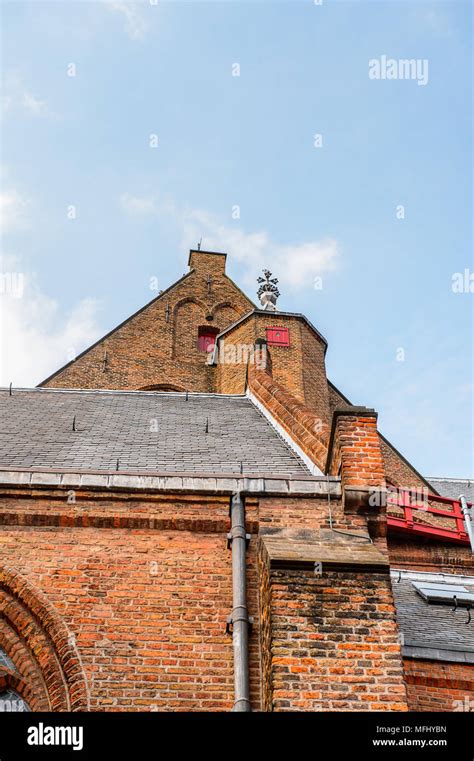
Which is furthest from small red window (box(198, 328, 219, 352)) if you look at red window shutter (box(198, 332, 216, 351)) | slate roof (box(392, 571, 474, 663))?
slate roof (box(392, 571, 474, 663))

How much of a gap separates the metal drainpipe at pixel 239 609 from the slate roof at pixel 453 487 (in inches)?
463

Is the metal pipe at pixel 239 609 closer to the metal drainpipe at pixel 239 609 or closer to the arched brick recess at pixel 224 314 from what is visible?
the metal drainpipe at pixel 239 609

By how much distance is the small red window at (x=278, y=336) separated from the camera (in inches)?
725

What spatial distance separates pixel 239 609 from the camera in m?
7.69

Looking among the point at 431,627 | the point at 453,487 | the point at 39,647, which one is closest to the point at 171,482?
the point at 39,647

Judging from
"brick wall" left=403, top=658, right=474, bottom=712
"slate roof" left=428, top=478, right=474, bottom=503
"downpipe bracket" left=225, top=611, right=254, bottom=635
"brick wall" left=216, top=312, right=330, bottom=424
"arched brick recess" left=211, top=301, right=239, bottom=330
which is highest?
"arched brick recess" left=211, top=301, right=239, bottom=330

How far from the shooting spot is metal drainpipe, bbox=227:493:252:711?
7.19m

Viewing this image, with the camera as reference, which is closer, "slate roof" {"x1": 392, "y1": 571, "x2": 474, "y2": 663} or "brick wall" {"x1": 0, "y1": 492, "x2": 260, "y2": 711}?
"brick wall" {"x1": 0, "y1": 492, "x2": 260, "y2": 711}

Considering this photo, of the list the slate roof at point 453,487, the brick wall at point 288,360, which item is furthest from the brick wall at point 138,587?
the slate roof at point 453,487

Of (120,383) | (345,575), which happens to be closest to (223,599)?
(345,575)

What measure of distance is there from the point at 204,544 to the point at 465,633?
3.43 m

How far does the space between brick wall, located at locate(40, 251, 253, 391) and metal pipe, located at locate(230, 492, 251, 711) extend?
10.5 meters

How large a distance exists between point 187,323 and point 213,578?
45.4 ft

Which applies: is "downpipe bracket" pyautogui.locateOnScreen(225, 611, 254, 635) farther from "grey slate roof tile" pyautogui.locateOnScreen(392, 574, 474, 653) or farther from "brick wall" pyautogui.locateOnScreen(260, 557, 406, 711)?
"grey slate roof tile" pyautogui.locateOnScreen(392, 574, 474, 653)
